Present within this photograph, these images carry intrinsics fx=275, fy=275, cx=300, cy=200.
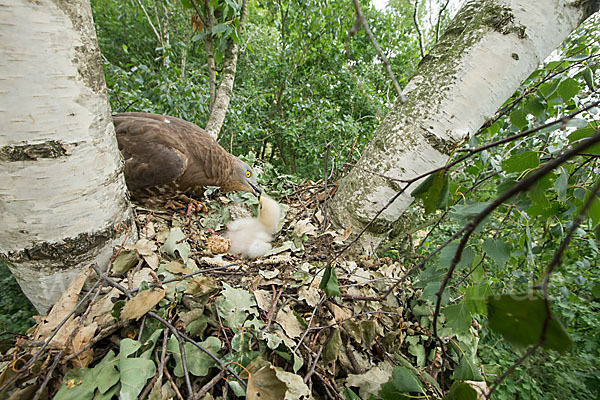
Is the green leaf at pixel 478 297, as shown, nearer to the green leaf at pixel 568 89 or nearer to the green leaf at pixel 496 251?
the green leaf at pixel 496 251

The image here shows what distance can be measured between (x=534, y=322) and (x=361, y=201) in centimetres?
113

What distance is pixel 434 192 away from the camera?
56cm

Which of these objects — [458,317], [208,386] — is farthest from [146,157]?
[458,317]

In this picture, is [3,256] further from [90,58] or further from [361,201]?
[361,201]

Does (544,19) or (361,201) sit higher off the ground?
(544,19)

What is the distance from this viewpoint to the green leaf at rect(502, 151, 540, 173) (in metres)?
0.75

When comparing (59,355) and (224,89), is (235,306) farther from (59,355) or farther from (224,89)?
(224,89)

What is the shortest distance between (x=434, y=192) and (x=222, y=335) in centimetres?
74

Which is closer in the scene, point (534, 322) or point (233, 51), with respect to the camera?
point (534, 322)

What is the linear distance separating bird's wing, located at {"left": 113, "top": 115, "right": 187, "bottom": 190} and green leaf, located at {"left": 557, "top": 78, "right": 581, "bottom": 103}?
2.00 metres

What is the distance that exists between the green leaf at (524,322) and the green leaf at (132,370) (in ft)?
2.51

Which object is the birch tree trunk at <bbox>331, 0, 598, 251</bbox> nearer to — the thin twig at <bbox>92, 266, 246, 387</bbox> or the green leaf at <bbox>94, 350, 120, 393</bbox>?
the thin twig at <bbox>92, 266, 246, 387</bbox>

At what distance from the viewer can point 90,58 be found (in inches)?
33.2

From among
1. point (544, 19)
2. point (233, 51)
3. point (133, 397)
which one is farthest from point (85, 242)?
point (233, 51)
